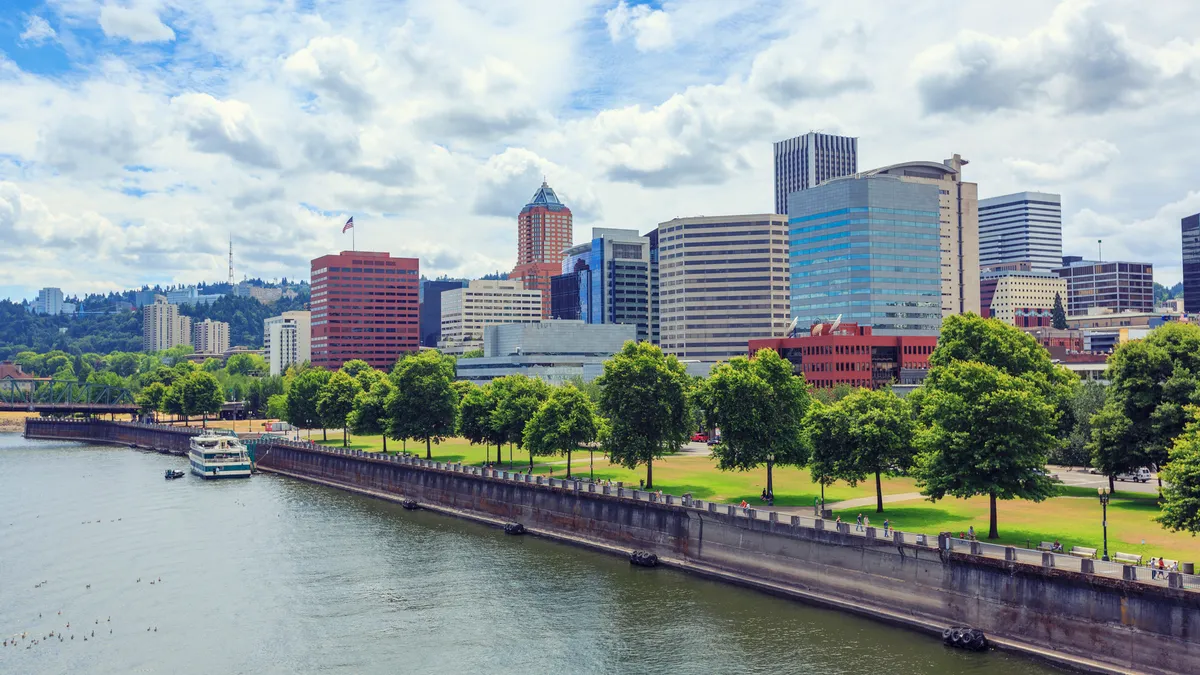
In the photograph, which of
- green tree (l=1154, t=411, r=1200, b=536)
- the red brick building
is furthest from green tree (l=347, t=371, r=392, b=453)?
green tree (l=1154, t=411, r=1200, b=536)

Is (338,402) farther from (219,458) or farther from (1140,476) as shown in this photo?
(1140,476)

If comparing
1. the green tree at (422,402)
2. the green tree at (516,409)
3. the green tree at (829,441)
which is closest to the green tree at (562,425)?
the green tree at (516,409)

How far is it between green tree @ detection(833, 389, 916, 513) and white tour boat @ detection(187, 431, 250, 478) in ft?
358

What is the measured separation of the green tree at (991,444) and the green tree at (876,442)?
10.3m

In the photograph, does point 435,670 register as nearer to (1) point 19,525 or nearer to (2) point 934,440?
(2) point 934,440

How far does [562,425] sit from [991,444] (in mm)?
52640

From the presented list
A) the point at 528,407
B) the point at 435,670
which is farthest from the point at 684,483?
the point at 435,670

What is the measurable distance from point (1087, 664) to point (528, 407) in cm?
7895

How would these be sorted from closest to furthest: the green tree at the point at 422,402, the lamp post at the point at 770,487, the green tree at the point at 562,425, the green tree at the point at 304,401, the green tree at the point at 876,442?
the green tree at the point at 876,442 < the lamp post at the point at 770,487 < the green tree at the point at 562,425 < the green tree at the point at 422,402 < the green tree at the point at 304,401

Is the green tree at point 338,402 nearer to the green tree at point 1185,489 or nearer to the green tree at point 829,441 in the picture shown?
the green tree at point 829,441

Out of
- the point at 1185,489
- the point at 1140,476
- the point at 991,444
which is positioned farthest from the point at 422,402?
the point at 1185,489

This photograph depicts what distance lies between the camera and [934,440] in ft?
226

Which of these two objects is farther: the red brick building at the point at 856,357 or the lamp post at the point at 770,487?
the red brick building at the point at 856,357

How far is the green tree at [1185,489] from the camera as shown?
54938 mm
